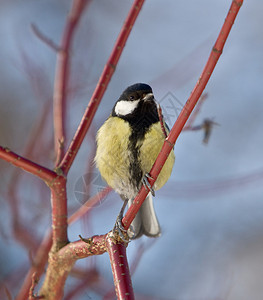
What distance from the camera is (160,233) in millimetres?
1716

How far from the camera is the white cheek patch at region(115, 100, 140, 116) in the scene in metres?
1.54

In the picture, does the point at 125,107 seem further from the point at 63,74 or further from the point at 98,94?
the point at 98,94

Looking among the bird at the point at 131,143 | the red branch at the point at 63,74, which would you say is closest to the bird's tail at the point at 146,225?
the bird at the point at 131,143

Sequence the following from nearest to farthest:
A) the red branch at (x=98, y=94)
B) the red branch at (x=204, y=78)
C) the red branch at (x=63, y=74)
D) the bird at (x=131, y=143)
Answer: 1. the red branch at (x=204, y=78)
2. the red branch at (x=98, y=94)
3. the red branch at (x=63, y=74)
4. the bird at (x=131, y=143)

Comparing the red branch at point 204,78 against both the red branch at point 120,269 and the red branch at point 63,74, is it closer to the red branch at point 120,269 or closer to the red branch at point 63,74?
the red branch at point 120,269

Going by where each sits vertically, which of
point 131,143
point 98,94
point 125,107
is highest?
point 125,107

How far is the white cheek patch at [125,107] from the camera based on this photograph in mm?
1544

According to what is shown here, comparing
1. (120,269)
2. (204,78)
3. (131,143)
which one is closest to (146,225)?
(131,143)

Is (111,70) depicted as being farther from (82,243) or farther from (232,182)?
(232,182)

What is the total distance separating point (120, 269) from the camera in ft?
2.55

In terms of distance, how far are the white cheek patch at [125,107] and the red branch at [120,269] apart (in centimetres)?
74

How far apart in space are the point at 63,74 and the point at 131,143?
18.1 inches

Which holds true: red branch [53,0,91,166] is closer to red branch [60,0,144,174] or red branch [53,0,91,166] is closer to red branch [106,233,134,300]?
red branch [60,0,144,174]

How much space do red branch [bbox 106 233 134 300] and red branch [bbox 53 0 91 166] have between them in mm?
278
